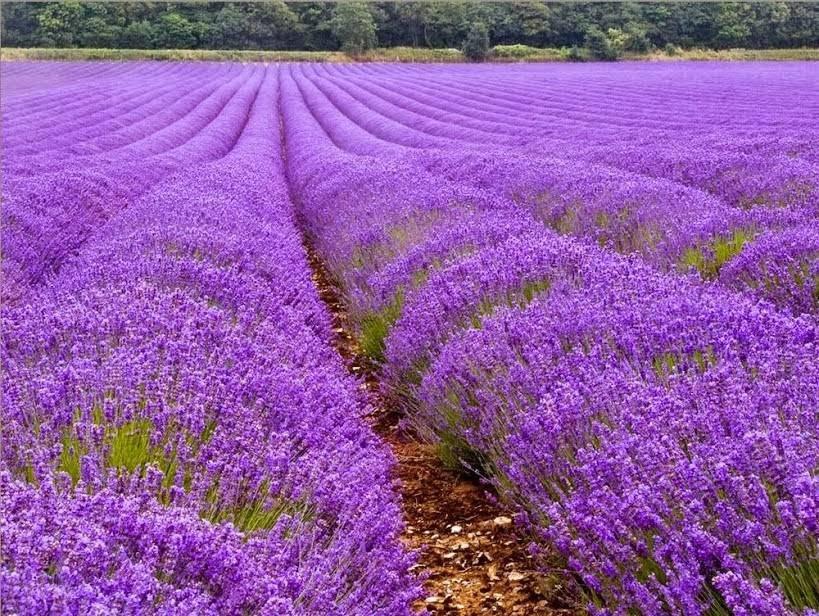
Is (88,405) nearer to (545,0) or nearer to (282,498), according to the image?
(282,498)

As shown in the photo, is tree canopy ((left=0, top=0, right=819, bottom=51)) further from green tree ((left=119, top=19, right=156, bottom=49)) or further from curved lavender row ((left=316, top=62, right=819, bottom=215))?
curved lavender row ((left=316, top=62, right=819, bottom=215))

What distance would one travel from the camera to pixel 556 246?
385 centimetres

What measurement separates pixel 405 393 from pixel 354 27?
5187cm

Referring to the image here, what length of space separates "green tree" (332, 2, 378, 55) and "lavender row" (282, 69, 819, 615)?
4968cm

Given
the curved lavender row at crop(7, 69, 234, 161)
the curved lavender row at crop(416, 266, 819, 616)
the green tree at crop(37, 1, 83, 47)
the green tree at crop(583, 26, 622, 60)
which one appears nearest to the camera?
the curved lavender row at crop(416, 266, 819, 616)

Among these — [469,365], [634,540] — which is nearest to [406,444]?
[469,365]

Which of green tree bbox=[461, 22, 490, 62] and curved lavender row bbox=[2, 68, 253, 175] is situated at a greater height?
green tree bbox=[461, 22, 490, 62]

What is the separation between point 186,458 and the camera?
6.42ft

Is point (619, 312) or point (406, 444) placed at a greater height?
point (619, 312)

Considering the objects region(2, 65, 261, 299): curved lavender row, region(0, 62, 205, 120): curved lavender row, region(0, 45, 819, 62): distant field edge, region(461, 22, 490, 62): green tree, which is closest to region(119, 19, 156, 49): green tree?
region(0, 45, 819, 62): distant field edge

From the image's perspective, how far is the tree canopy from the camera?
1886 inches

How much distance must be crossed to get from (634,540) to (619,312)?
121 cm

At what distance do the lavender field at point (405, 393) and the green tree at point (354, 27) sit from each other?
157 feet

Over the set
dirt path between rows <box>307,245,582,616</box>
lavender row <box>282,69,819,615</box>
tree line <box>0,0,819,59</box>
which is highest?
tree line <box>0,0,819,59</box>
